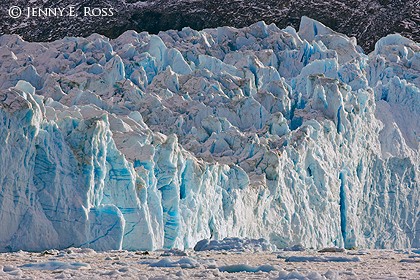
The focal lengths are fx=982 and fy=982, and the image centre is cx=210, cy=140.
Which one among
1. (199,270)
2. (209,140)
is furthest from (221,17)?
(199,270)

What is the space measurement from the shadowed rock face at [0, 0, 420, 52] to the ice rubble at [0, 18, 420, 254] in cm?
2040

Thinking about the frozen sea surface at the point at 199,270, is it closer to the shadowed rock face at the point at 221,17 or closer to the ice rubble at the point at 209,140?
the ice rubble at the point at 209,140

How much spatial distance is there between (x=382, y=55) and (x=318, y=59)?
330cm

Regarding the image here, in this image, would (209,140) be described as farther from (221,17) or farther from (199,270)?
(221,17)

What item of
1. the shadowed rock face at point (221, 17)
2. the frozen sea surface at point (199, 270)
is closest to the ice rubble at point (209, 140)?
the frozen sea surface at point (199, 270)

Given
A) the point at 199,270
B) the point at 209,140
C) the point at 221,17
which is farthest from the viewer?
the point at 221,17

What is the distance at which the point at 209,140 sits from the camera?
32.0 metres

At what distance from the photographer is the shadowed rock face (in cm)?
6944

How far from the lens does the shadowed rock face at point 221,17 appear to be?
69438 millimetres

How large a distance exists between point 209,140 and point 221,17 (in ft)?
133

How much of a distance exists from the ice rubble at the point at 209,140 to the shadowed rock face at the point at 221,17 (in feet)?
66.9

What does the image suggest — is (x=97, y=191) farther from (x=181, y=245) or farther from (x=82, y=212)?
(x=181, y=245)

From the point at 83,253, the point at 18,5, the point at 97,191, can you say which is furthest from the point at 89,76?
the point at 18,5

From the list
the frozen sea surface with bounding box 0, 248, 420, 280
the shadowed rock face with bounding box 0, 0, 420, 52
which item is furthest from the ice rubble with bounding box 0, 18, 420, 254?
the shadowed rock face with bounding box 0, 0, 420, 52
